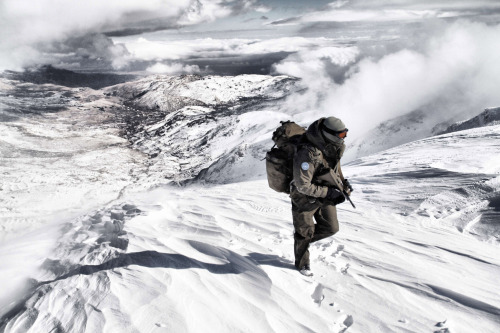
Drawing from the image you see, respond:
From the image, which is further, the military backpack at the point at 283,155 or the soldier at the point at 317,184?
the military backpack at the point at 283,155

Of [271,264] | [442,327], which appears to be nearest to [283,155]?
[271,264]

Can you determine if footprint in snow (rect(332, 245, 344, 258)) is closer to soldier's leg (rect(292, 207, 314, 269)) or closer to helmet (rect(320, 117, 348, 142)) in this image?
soldier's leg (rect(292, 207, 314, 269))

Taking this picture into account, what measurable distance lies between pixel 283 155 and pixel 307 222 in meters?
0.90

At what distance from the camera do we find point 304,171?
130 inches

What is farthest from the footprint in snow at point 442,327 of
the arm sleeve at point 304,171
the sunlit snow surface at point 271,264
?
the arm sleeve at point 304,171

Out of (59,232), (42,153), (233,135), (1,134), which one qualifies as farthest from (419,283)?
(1,134)

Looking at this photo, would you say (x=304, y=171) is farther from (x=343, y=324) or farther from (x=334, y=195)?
(x=343, y=324)

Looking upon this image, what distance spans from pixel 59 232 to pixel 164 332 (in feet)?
16.3

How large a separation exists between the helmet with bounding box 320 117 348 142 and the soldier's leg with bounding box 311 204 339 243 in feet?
3.25

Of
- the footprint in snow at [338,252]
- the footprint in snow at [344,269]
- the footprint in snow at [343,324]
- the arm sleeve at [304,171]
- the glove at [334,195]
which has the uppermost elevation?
the arm sleeve at [304,171]

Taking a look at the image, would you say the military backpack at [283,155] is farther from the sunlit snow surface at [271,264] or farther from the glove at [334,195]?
the sunlit snow surface at [271,264]

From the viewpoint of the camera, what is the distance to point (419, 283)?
3.68m

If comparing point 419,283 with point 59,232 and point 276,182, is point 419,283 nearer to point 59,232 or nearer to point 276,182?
point 276,182

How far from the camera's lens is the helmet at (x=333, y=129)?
10.6 ft
